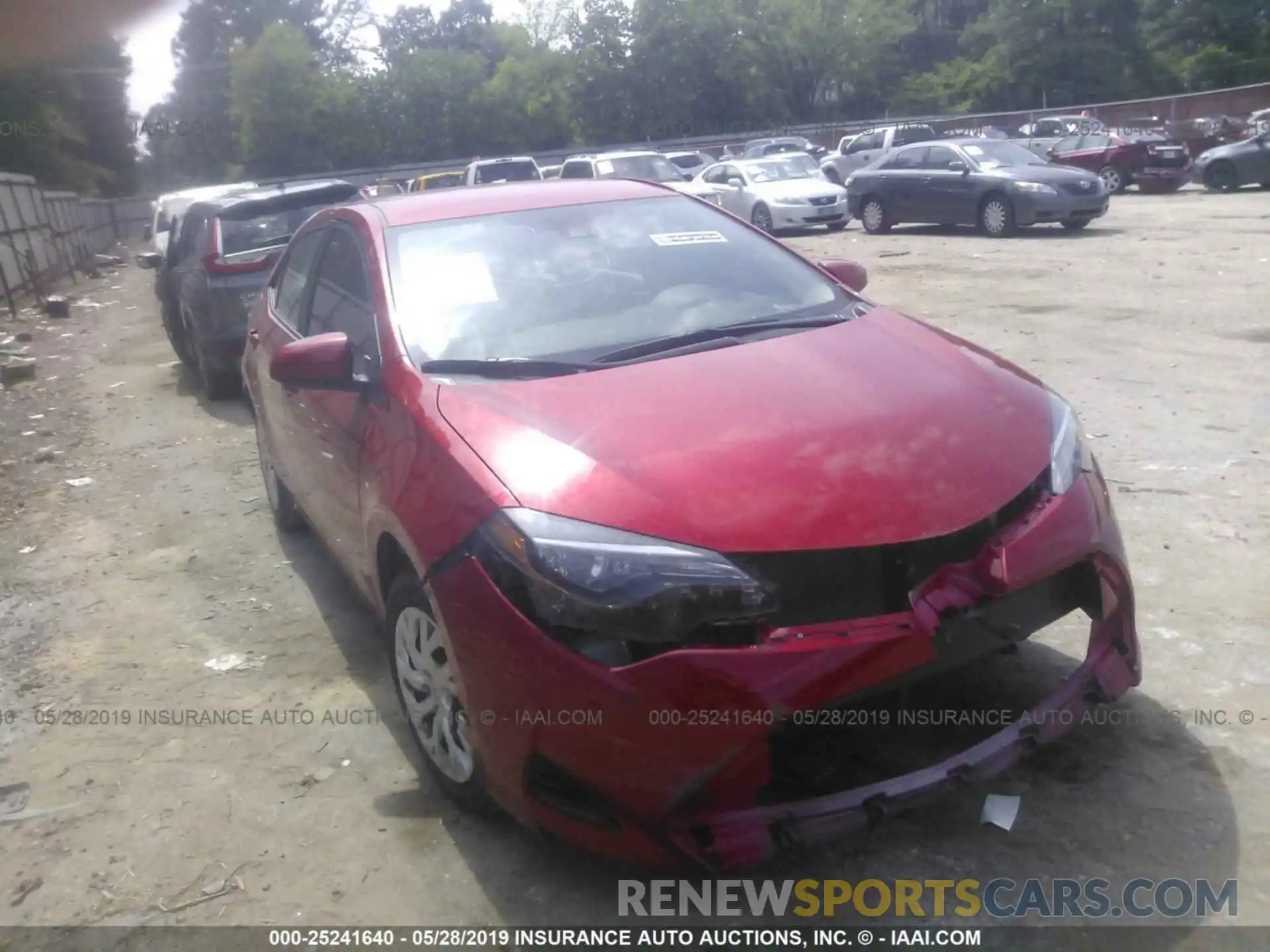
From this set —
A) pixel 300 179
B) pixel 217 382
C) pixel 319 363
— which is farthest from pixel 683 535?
pixel 300 179

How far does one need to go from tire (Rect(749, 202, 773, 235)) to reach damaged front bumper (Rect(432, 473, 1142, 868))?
1805 cm

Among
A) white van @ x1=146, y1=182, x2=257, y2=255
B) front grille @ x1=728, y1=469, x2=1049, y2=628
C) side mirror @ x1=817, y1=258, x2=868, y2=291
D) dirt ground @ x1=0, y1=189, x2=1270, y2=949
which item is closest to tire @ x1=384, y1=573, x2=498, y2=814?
dirt ground @ x1=0, y1=189, x2=1270, y2=949

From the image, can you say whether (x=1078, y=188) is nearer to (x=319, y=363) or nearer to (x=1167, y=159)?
(x=1167, y=159)

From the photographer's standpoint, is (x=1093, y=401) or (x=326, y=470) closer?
(x=326, y=470)

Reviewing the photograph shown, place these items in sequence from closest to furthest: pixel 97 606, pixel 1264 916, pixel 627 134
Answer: pixel 1264 916 → pixel 97 606 → pixel 627 134

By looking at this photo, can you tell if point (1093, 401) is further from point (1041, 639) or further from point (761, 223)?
point (761, 223)

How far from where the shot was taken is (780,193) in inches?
804

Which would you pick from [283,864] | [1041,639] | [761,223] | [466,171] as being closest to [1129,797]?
[1041,639]

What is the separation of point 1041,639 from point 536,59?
61926 mm

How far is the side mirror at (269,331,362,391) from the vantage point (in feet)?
12.5

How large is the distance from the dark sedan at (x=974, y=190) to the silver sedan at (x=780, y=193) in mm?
644

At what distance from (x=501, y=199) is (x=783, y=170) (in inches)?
706

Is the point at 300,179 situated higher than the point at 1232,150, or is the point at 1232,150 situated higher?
the point at 300,179

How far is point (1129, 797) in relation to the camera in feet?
10.1
